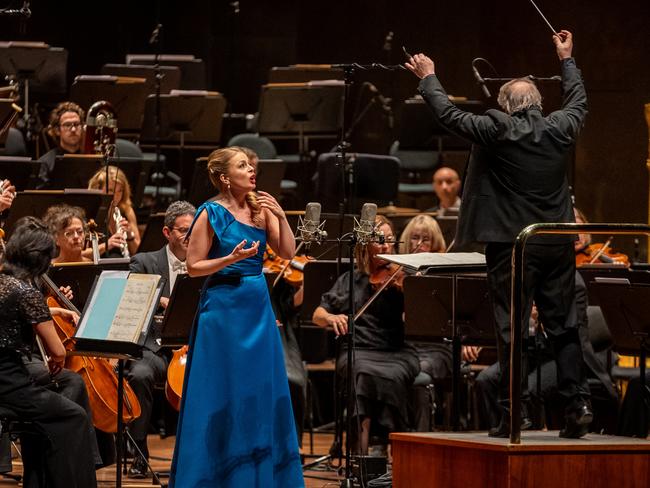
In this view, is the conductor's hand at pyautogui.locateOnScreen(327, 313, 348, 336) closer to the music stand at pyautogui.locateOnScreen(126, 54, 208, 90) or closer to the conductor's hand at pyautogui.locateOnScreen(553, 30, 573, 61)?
the conductor's hand at pyautogui.locateOnScreen(553, 30, 573, 61)

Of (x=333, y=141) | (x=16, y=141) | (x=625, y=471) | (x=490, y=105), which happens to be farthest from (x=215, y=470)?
(x=333, y=141)

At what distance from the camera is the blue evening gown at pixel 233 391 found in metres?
4.88

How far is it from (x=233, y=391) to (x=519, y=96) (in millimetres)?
1711

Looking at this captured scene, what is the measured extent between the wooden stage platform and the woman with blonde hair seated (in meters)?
3.20

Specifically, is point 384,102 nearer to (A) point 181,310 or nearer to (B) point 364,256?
(B) point 364,256

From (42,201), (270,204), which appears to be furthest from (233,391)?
(42,201)

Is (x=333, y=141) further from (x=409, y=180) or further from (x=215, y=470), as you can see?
(x=215, y=470)

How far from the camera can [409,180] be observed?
34.1 feet

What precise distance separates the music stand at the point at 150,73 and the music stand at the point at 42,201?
242 centimetres

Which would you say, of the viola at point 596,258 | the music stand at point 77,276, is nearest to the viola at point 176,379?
the music stand at point 77,276

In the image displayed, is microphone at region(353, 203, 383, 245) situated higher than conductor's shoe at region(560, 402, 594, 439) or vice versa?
microphone at region(353, 203, 383, 245)

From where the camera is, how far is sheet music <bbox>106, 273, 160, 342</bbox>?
508cm

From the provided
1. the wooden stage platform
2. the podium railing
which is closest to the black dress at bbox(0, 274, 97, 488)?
the wooden stage platform

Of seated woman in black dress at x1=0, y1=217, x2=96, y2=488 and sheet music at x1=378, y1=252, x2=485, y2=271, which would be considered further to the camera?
sheet music at x1=378, y1=252, x2=485, y2=271
